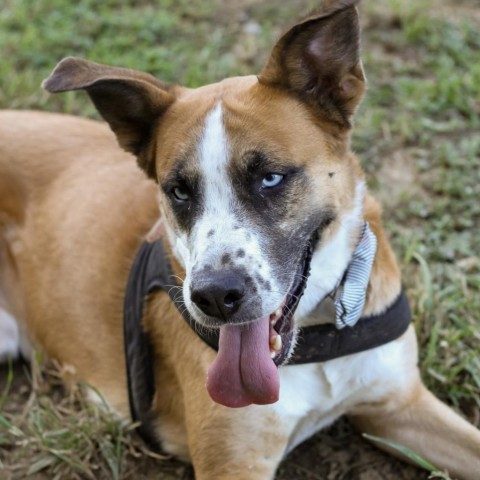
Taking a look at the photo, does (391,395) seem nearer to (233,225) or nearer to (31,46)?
(233,225)

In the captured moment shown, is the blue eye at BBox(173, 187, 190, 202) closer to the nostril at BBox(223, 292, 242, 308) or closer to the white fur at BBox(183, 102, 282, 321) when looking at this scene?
the white fur at BBox(183, 102, 282, 321)

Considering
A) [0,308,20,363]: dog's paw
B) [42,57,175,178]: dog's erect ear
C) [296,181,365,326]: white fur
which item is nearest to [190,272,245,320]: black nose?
[296,181,365,326]: white fur

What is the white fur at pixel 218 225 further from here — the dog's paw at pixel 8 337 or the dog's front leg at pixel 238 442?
the dog's paw at pixel 8 337

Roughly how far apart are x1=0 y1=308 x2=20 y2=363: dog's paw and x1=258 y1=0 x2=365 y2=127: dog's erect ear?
2.11 m

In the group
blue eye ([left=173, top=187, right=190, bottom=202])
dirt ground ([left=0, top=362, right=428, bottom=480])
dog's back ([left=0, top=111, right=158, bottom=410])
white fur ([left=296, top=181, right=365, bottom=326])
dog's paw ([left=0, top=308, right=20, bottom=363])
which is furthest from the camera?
dog's paw ([left=0, top=308, right=20, bottom=363])

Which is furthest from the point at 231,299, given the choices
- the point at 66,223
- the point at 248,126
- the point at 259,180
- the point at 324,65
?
the point at 66,223

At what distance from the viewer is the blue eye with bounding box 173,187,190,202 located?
3.02 m

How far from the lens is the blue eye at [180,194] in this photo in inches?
119

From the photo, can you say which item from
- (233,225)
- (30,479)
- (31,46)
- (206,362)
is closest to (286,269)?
(233,225)

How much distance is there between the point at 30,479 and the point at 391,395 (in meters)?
1.63

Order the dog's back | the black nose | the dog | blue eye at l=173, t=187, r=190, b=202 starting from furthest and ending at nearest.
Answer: the dog's back, blue eye at l=173, t=187, r=190, b=202, the dog, the black nose

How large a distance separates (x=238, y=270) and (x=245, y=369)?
1.34 ft

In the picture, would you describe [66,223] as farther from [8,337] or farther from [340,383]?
[340,383]

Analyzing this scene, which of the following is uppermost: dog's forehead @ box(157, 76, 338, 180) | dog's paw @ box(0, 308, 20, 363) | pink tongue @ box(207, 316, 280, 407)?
dog's forehead @ box(157, 76, 338, 180)
